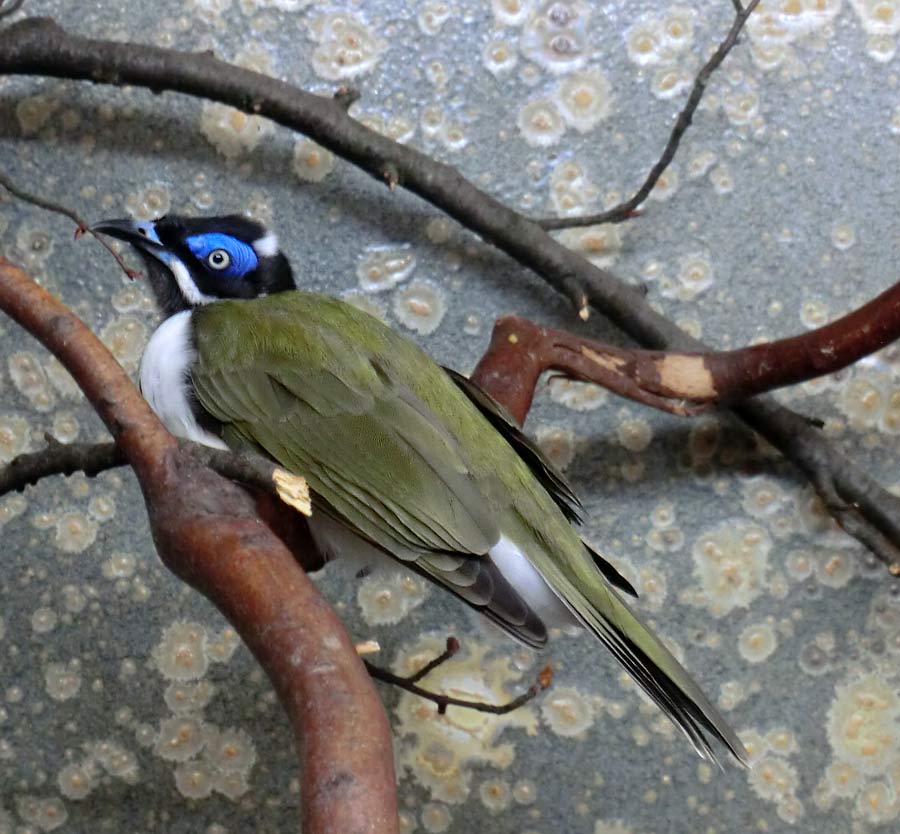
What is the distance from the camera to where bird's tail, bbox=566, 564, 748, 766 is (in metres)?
1.00

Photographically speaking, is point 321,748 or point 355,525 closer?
point 321,748

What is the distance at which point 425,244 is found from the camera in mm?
1612

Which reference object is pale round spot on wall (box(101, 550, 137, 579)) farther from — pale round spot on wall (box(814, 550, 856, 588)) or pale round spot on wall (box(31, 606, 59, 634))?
pale round spot on wall (box(814, 550, 856, 588))

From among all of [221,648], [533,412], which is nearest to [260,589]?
[221,648]

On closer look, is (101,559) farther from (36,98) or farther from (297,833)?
(36,98)

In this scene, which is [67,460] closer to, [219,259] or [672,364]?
[219,259]

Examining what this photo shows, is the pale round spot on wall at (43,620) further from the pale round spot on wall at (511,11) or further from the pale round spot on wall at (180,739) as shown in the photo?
the pale round spot on wall at (511,11)

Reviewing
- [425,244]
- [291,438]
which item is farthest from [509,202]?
[291,438]

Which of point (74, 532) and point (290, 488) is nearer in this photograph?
point (290, 488)

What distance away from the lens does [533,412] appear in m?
1.59

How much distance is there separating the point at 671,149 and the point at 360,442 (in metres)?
0.63

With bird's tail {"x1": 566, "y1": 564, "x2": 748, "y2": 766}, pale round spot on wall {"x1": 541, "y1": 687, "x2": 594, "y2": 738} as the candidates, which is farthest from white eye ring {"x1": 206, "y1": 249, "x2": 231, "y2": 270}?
pale round spot on wall {"x1": 541, "y1": 687, "x2": 594, "y2": 738}

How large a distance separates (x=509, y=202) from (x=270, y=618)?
99cm

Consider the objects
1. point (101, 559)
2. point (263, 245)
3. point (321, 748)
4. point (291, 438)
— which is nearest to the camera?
point (321, 748)
